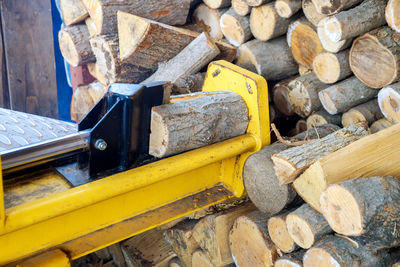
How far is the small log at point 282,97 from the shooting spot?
2.44 metres

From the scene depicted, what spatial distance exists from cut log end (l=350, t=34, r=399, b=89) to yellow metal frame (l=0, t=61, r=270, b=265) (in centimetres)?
54

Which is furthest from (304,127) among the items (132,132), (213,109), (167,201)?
(132,132)

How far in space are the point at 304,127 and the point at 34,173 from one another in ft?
5.15

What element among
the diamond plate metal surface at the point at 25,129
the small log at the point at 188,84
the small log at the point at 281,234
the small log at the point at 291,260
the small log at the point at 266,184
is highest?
the small log at the point at 188,84

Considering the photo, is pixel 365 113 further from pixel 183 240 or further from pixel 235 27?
pixel 183 240

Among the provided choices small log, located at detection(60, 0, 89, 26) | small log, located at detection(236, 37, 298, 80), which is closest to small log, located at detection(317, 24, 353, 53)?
small log, located at detection(236, 37, 298, 80)

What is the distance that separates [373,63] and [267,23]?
0.69 m

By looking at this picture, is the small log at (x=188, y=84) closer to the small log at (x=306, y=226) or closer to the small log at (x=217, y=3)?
the small log at (x=217, y=3)

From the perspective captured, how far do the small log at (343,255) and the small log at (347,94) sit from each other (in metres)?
0.86

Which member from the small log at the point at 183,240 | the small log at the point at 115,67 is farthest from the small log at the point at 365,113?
the small log at the point at 115,67

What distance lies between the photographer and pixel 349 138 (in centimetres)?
174

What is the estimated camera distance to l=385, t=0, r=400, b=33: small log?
1.86 m

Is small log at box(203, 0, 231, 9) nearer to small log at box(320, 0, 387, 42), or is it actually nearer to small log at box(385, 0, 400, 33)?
small log at box(320, 0, 387, 42)

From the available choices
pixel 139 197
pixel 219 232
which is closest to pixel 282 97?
pixel 219 232
